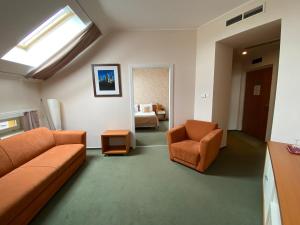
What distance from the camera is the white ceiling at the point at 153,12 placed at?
2227 millimetres

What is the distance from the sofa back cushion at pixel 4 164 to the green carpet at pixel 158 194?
713 mm

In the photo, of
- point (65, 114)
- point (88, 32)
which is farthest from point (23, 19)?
point (65, 114)

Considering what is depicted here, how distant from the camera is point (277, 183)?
1.11 m

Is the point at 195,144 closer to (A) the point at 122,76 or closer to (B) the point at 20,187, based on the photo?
(A) the point at 122,76

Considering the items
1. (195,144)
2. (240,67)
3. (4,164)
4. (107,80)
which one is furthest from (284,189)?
(240,67)

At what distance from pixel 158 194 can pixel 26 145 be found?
7.11 ft

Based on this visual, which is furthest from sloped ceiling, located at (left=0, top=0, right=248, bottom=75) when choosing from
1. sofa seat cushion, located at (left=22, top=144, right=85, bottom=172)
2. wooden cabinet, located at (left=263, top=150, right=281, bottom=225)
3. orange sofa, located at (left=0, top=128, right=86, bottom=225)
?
wooden cabinet, located at (left=263, top=150, right=281, bottom=225)

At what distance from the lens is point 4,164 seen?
185 cm

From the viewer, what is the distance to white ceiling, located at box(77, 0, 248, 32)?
223 centimetres

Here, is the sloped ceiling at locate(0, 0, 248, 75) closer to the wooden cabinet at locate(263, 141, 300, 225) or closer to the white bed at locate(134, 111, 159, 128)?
the wooden cabinet at locate(263, 141, 300, 225)

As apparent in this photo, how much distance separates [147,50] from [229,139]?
3.30 m

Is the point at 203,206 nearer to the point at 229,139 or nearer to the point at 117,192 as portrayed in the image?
the point at 117,192

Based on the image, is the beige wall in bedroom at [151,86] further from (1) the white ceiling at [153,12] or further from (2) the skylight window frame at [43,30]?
(2) the skylight window frame at [43,30]

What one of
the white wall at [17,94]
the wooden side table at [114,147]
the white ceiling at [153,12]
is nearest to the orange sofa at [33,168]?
the wooden side table at [114,147]
